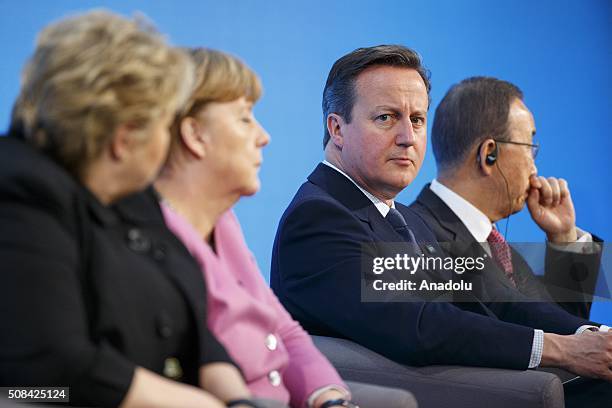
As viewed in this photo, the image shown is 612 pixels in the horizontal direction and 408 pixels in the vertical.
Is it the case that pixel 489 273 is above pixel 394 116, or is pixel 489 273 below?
below

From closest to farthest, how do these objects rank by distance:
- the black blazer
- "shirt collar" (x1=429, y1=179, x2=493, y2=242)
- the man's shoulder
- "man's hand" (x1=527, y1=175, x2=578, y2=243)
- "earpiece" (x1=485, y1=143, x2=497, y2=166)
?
1. the black blazer
2. the man's shoulder
3. "shirt collar" (x1=429, y1=179, x2=493, y2=242)
4. "earpiece" (x1=485, y1=143, x2=497, y2=166)
5. "man's hand" (x1=527, y1=175, x2=578, y2=243)

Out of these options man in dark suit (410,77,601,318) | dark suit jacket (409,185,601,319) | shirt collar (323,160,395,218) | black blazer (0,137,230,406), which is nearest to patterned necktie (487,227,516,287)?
man in dark suit (410,77,601,318)

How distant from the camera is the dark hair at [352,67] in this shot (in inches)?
128

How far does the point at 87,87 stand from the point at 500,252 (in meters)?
2.49

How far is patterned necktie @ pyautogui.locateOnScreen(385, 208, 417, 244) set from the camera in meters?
3.13

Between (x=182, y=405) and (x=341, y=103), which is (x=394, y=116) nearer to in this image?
(x=341, y=103)

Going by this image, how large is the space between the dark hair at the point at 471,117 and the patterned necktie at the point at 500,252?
36cm

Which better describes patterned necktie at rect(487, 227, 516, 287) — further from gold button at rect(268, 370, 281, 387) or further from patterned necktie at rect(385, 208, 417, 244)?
gold button at rect(268, 370, 281, 387)

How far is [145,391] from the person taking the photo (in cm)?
147

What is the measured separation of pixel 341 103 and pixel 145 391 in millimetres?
1988

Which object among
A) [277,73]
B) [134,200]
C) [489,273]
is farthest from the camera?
[277,73]

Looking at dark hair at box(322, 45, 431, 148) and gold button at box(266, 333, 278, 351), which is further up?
dark hair at box(322, 45, 431, 148)

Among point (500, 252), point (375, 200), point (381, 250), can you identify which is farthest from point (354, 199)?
point (500, 252)

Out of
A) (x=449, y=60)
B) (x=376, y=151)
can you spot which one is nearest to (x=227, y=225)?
(x=376, y=151)
